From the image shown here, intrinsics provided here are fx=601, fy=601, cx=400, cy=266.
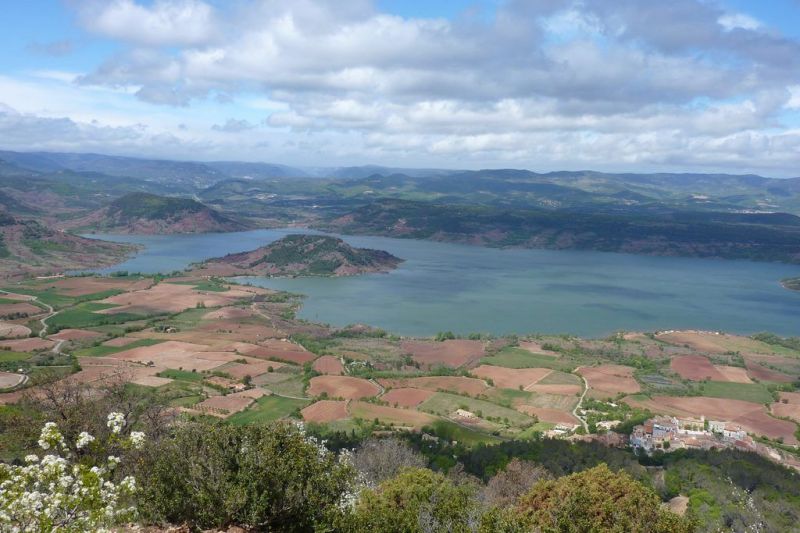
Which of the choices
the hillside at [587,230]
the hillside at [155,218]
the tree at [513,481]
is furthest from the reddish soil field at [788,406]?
the hillside at [155,218]

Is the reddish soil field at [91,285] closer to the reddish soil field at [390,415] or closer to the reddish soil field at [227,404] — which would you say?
the reddish soil field at [227,404]

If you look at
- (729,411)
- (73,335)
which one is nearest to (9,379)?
(73,335)

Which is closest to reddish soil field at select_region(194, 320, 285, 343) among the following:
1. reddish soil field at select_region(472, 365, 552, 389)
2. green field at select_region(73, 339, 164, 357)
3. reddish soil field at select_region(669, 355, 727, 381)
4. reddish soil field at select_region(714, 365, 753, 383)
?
green field at select_region(73, 339, 164, 357)

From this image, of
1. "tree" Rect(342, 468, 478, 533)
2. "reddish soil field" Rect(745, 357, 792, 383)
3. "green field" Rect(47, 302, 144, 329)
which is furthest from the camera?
"green field" Rect(47, 302, 144, 329)

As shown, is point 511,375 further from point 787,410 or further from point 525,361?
point 787,410

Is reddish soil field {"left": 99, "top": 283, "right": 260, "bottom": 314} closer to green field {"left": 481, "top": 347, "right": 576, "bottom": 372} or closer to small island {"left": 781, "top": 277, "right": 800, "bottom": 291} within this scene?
green field {"left": 481, "top": 347, "right": 576, "bottom": 372}
